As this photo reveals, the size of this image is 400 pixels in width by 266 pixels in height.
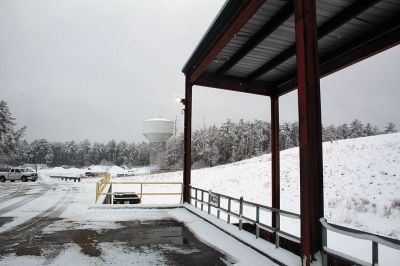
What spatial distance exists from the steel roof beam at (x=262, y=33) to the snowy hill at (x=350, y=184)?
445 inches

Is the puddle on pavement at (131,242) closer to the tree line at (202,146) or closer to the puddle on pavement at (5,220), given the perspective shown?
the puddle on pavement at (5,220)

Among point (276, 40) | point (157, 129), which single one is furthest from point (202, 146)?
point (276, 40)

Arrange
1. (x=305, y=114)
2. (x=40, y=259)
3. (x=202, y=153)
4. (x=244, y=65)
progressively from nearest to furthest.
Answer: (x=305, y=114) < (x=40, y=259) < (x=244, y=65) < (x=202, y=153)

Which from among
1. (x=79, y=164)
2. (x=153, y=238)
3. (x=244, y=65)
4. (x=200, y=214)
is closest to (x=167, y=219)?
(x=200, y=214)

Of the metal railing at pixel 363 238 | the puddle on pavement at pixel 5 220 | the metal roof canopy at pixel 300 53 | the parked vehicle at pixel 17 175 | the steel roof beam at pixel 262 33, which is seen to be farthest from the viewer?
the parked vehicle at pixel 17 175

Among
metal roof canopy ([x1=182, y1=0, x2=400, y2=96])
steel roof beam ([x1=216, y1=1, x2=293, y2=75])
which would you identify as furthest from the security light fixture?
steel roof beam ([x1=216, y1=1, x2=293, y2=75])

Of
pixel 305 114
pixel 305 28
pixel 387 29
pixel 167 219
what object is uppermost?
pixel 387 29

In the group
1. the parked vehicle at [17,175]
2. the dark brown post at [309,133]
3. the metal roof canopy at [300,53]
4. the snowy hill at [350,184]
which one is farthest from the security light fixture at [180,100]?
the parked vehicle at [17,175]

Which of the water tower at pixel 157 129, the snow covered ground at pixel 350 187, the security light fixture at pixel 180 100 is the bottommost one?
the snow covered ground at pixel 350 187

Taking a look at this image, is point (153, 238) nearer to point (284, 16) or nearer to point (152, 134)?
point (284, 16)

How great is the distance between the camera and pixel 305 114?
5.64m

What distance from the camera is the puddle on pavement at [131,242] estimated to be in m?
6.98

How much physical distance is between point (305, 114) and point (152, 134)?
181ft

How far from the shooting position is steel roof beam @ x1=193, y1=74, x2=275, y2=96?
1407 centimetres
